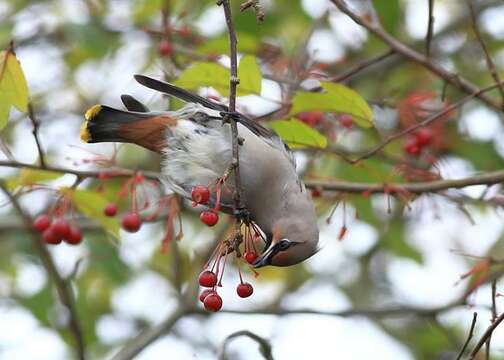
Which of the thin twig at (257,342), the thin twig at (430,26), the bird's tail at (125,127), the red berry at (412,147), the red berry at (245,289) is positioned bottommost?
the thin twig at (257,342)

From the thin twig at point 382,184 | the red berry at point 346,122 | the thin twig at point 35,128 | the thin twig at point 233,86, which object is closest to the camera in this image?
the thin twig at point 233,86

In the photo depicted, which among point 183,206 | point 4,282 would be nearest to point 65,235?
point 183,206

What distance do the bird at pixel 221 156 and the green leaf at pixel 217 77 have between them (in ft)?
0.29

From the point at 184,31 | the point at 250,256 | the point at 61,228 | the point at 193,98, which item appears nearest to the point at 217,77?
the point at 193,98

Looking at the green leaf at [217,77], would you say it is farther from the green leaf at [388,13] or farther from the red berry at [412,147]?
the green leaf at [388,13]

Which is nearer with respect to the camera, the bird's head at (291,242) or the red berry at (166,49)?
the bird's head at (291,242)

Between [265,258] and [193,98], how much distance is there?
32.5 inches

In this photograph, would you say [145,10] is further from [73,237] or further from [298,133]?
[298,133]

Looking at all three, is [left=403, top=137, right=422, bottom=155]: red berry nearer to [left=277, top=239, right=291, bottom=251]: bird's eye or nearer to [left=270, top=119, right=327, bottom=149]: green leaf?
[left=270, top=119, right=327, bottom=149]: green leaf

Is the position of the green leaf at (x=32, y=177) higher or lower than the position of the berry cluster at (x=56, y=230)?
higher

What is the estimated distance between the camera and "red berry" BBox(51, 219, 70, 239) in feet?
14.7

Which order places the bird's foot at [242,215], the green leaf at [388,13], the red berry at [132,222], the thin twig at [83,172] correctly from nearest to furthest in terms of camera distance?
the bird's foot at [242,215] → the thin twig at [83,172] → the red berry at [132,222] → the green leaf at [388,13]

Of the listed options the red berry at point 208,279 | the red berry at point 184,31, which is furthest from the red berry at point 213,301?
the red berry at point 184,31

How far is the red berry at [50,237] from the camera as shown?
4488 mm
